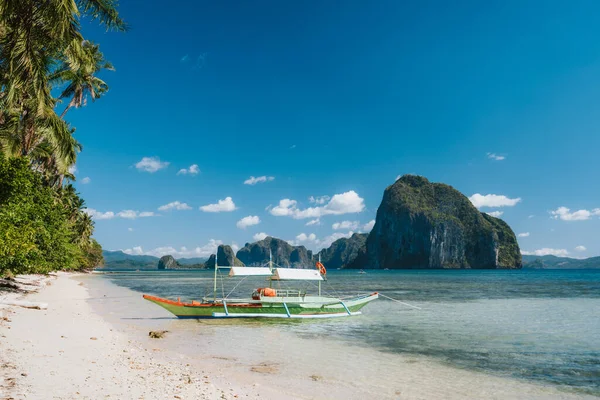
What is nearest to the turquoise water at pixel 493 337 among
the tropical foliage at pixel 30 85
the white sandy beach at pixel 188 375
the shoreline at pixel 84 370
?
the white sandy beach at pixel 188 375

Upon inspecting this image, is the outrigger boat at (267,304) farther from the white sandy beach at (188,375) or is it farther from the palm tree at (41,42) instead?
the palm tree at (41,42)

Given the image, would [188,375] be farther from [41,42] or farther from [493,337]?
[493,337]

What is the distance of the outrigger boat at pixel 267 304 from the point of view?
68.7ft

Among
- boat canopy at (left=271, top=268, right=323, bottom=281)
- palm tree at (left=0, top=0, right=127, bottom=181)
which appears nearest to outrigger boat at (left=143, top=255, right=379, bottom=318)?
boat canopy at (left=271, top=268, right=323, bottom=281)

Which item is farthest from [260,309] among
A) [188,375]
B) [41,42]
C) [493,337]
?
[41,42]

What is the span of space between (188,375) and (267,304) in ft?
41.3

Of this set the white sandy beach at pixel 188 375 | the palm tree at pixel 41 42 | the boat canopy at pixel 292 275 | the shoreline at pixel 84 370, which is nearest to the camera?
the shoreline at pixel 84 370

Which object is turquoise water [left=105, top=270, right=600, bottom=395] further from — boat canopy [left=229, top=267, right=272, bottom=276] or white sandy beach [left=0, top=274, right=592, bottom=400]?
boat canopy [left=229, top=267, right=272, bottom=276]

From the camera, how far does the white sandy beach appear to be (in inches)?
302

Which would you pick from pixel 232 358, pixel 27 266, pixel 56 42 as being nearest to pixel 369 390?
pixel 232 358

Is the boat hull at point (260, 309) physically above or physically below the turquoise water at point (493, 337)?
above

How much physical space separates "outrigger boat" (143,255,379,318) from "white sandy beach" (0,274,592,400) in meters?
6.61

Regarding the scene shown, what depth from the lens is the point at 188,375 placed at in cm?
972

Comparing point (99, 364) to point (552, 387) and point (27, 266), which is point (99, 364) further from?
point (27, 266)
